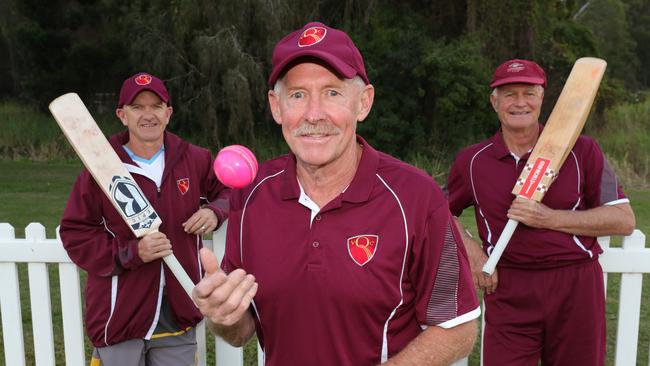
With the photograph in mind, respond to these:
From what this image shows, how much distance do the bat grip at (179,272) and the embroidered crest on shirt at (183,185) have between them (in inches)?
14.7

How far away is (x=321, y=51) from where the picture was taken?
68.4 inches

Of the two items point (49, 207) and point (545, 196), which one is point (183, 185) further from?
point (49, 207)

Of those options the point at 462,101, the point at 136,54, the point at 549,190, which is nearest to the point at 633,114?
the point at 462,101

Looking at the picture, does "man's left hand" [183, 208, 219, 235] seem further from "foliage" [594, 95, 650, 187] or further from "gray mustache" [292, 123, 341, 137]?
"foliage" [594, 95, 650, 187]

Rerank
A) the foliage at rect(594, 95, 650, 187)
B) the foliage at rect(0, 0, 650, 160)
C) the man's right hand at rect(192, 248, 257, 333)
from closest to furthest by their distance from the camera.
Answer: the man's right hand at rect(192, 248, 257, 333), the foliage at rect(594, 95, 650, 187), the foliage at rect(0, 0, 650, 160)

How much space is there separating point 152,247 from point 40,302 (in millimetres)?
1000

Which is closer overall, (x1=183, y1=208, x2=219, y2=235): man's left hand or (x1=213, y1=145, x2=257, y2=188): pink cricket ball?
(x1=213, y1=145, x2=257, y2=188): pink cricket ball

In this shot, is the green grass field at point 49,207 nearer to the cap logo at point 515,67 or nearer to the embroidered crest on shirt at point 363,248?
the cap logo at point 515,67

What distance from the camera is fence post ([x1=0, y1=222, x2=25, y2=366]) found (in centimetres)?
326

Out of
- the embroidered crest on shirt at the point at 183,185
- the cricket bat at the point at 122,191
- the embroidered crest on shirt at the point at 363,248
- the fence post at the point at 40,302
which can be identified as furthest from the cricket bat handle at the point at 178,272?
the embroidered crest on shirt at the point at 363,248

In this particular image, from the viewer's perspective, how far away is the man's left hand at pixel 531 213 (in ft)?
8.97

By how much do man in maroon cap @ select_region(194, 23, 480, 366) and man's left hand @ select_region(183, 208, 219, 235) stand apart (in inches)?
43.3

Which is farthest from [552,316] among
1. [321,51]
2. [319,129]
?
[321,51]

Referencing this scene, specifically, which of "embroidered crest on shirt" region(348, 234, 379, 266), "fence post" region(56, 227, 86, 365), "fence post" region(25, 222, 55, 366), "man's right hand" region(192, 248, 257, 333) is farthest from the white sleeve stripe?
"fence post" region(25, 222, 55, 366)
